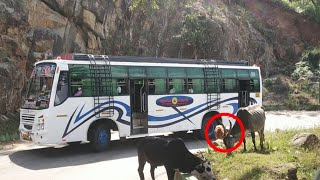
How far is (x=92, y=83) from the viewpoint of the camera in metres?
13.0

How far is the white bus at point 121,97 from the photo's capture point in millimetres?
12156

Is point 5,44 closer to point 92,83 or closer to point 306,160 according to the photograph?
point 92,83

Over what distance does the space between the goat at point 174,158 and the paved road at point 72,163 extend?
1843mm

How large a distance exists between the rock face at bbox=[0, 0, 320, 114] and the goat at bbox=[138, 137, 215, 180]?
7263 mm

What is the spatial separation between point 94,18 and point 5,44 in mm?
6095

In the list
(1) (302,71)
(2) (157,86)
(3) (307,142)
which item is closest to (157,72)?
(2) (157,86)

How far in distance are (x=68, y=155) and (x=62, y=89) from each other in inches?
86.2

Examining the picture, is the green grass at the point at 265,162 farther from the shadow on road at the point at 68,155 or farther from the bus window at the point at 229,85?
the bus window at the point at 229,85

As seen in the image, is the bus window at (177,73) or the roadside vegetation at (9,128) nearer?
the bus window at (177,73)

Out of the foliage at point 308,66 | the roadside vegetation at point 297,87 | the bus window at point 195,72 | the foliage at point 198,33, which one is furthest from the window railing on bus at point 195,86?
the foliage at point 308,66

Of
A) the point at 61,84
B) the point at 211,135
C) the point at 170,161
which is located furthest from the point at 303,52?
the point at 170,161

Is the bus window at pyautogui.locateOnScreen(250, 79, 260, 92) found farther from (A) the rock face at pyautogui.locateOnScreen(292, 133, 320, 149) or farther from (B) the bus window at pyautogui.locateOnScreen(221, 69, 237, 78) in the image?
(A) the rock face at pyautogui.locateOnScreen(292, 133, 320, 149)

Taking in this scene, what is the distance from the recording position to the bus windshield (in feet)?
39.8

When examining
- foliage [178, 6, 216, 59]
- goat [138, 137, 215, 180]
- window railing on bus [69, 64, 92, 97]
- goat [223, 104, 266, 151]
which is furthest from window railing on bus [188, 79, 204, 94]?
foliage [178, 6, 216, 59]
